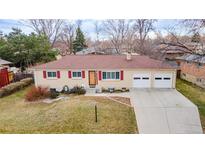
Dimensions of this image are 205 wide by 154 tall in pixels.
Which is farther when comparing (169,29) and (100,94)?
(100,94)

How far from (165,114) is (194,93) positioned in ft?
11.4

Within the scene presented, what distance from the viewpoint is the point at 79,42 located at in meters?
11.2

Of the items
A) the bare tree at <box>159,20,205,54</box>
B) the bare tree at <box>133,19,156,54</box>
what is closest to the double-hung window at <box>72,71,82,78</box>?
the bare tree at <box>133,19,156,54</box>

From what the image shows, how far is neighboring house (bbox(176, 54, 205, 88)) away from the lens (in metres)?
10.2

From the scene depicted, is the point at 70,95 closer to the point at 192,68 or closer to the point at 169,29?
the point at 169,29

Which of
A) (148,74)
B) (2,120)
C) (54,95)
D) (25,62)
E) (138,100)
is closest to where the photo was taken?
(2,120)

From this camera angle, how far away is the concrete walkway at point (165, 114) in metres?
5.84

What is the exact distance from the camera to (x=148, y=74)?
32.4 ft

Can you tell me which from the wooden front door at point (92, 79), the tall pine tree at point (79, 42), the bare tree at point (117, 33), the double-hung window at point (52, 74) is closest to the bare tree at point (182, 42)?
the bare tree at point (117, 33)

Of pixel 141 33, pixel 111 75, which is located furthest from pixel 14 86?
pixel 141 33

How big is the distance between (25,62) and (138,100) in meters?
7.22
